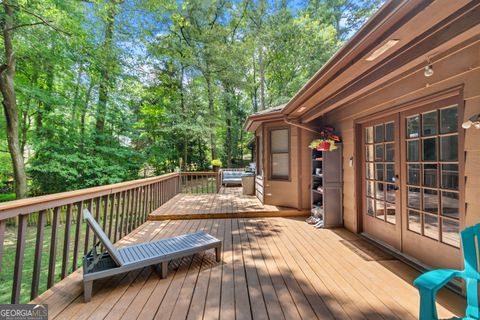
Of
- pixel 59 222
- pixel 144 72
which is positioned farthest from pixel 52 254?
pixel 144 72

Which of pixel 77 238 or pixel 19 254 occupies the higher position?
pixel 19 254

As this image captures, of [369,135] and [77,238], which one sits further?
[369,135]

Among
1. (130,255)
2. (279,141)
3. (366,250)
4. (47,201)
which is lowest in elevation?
(366,250)

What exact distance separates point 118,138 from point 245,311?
41.1 feet

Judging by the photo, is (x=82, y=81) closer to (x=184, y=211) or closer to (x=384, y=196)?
(x=184, y=211)

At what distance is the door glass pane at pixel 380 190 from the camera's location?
10.8 ft

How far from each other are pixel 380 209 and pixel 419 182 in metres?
0.87

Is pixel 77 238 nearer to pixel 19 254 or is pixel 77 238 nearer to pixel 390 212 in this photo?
pixel 19 254

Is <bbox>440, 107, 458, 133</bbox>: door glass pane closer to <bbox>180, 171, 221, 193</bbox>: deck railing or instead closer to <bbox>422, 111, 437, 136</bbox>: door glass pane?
<bbox>422, 111, 437, 136</bbox>: door glass pane

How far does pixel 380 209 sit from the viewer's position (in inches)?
133

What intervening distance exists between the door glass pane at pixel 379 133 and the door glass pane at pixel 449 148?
0.95m

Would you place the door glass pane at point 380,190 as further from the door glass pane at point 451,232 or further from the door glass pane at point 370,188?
the door glass pane at point 451,232

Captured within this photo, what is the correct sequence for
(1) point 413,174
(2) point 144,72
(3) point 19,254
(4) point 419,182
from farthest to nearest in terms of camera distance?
(2) point 144,72 < (1) point 413,174 < (4) point 419,182 < (3) point 19,254

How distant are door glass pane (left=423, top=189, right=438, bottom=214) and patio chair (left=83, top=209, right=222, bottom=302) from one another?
246 centimetres
